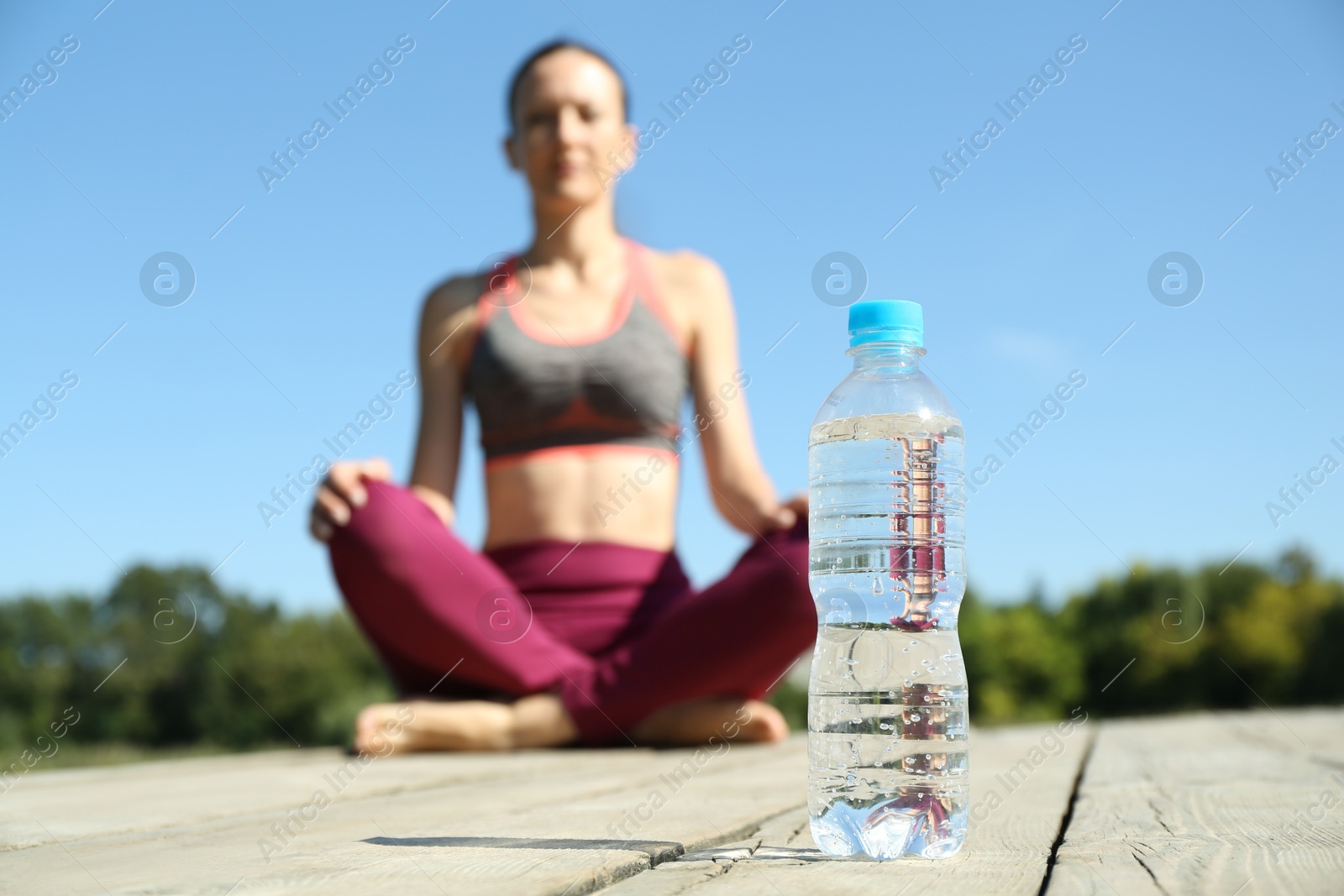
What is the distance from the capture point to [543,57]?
3.64m

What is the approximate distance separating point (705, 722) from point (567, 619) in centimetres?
50

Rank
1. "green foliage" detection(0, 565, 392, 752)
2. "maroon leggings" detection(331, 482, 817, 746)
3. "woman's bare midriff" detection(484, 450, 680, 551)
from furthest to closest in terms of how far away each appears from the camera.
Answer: "green foliage" detection(0, 565, 392, 752), "woman's bare midriff" detection(484, 450, 680, 551), "maroon leggings" detection(331, 482, 817, 746)

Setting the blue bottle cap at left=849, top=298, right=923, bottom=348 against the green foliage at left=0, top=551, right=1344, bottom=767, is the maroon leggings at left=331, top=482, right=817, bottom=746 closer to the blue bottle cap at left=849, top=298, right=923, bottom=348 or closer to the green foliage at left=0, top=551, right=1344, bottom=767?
the blue bottle cap at left=849, top=298, right=923, bottom=348

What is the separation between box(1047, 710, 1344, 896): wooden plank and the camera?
1.05m

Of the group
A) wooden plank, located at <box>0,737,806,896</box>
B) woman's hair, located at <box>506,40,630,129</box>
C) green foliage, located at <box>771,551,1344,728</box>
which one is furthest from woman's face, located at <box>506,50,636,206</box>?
green foliage, located at <box>771,551,1344,728</box>

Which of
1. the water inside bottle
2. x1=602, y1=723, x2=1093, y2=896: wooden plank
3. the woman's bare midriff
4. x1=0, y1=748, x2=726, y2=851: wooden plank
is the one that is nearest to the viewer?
x1=602, y1=723, x2=1093, y2=896: wooden plank

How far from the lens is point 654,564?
3.41 meters

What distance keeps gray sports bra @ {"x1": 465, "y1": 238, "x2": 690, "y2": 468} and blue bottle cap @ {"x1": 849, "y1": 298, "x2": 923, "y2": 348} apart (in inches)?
83.2

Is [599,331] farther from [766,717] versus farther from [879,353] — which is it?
[879,353]

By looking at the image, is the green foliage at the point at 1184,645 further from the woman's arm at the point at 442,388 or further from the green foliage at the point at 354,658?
the woman's arm at the point at 442,388

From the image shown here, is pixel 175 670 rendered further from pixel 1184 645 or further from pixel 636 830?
pixel 636 830

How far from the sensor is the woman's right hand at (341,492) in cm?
304

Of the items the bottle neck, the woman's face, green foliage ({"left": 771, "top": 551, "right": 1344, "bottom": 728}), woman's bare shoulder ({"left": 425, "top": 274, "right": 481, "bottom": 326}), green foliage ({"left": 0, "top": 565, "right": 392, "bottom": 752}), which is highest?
the woman's face

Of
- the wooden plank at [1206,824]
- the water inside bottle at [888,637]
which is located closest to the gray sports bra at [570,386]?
the wooden plank at [1206,824]
